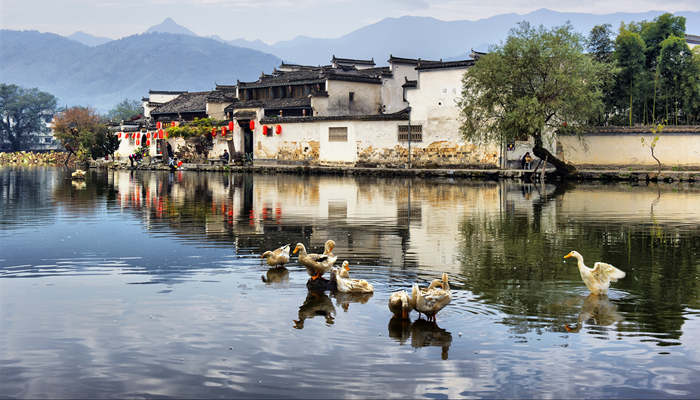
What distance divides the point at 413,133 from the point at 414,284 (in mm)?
40486

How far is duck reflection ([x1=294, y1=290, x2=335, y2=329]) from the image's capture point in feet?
32.9

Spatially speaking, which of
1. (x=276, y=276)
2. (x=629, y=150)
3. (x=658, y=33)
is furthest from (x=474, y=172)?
(x=276, y=276)

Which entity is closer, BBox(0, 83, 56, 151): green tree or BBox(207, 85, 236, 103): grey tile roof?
BBox(207, 85, 236, 103): grey tile roof

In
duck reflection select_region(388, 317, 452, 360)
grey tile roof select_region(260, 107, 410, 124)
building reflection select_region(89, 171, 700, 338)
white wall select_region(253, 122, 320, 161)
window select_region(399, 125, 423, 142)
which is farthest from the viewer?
white wall select_region(253, 122, 320, 161)

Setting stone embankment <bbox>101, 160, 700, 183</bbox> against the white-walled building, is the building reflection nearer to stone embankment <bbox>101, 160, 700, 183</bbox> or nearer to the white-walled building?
stone embankment <bbox>101, 160, 700, 183</bbox>

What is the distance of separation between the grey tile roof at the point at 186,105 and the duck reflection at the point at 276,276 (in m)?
56.9

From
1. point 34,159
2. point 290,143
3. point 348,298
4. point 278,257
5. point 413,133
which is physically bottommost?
point 348,298

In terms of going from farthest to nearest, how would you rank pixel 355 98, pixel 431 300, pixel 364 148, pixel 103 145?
pixel 103 145 < pixel 355 98 < pixel 364 148 < pixel 431 300

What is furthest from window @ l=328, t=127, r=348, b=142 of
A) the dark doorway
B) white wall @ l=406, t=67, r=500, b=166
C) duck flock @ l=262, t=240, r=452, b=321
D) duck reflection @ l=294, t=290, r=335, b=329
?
duck reflection @ l=294, t=290, r=335, b=329

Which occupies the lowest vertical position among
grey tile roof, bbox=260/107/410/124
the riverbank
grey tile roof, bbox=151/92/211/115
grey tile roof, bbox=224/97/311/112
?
the riverbank

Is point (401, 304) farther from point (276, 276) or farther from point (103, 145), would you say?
point (103, 145)

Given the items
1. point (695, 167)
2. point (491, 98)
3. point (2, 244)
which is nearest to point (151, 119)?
point (491, 98)

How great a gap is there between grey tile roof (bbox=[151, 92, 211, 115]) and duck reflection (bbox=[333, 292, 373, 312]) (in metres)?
59.2

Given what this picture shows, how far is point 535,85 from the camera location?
40.1 m
